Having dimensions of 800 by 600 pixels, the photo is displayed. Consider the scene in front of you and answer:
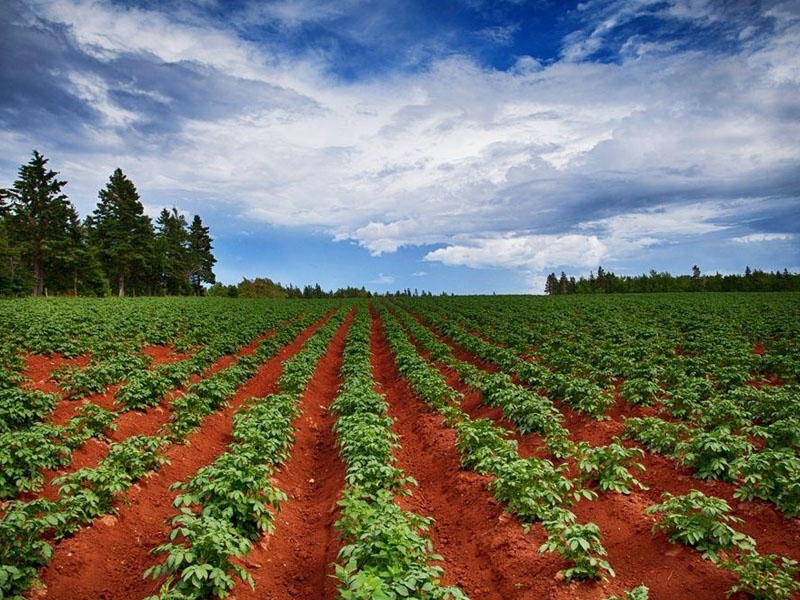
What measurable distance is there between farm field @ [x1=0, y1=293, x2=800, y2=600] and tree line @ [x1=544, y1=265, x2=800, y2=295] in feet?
345

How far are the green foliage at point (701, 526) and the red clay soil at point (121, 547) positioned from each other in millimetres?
6172

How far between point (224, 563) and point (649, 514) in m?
5.64

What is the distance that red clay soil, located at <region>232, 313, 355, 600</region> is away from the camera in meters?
5.61

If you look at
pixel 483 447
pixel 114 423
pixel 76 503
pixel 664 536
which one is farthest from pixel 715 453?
pixel 114 423

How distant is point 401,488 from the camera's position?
736 centimetres

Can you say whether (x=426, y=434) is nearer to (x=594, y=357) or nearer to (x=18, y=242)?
(x=594, y=357)

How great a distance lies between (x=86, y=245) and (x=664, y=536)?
6806cm

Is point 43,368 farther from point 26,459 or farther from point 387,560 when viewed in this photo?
point 387,560

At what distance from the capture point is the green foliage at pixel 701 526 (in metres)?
5.23

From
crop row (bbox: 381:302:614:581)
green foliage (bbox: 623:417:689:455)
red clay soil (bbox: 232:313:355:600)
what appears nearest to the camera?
crop row (bbox: 381:302:614:581)

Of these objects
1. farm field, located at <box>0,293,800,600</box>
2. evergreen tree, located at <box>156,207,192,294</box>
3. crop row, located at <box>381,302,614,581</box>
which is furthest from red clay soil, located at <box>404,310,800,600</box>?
evergreen tree, located at <box>156,207,192,294</box>

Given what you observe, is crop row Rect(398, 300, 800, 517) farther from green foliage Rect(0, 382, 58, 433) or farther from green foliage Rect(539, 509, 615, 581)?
green foliage Rect(0, 382, 58, 433)

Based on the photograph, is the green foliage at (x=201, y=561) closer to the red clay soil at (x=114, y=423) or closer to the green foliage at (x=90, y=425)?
the red clay soil at (x=114, y=423)

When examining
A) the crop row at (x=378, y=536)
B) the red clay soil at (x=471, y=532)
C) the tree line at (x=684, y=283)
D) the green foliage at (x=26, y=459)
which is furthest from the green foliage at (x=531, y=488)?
the tree line at (x=684, y=283)
